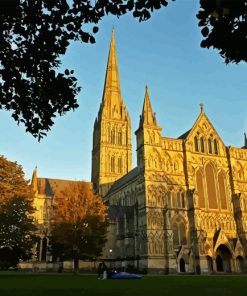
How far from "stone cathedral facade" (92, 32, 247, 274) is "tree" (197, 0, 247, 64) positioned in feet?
148

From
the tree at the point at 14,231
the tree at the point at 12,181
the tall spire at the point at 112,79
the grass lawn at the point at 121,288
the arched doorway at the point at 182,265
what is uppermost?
the tall spire at the point at 112,79

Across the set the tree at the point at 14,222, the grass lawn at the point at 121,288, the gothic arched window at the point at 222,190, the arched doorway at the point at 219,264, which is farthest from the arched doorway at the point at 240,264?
the grass lawn at the point at 121,288

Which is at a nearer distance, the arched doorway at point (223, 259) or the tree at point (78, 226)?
the tree at point (78, 226)

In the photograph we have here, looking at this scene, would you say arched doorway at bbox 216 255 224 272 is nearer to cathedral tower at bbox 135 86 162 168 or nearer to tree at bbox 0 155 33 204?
cathedral tower at bbox 135 86 162 168

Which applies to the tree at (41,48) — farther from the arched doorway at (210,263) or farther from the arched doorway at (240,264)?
the arched doorway at (240,264)

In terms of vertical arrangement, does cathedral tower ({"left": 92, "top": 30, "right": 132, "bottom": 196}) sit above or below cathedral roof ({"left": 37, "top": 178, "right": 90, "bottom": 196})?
above

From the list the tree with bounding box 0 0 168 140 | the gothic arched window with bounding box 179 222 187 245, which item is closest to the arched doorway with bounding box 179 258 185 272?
the gothic arched window with bounding box 179 222 187 245

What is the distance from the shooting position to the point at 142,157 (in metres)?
54.2

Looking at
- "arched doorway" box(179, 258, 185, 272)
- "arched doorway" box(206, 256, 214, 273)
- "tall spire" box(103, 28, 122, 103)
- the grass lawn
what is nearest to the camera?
the grass lawn

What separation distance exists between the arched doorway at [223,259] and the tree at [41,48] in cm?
5127

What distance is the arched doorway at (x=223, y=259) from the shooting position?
177ft

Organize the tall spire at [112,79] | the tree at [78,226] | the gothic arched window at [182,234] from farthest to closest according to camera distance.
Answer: the tall spire at [112,79], the gothic arched window at [182,234], the tree at [78,226]

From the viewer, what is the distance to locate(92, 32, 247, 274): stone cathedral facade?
166 feet

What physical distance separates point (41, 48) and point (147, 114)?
49396 mm
